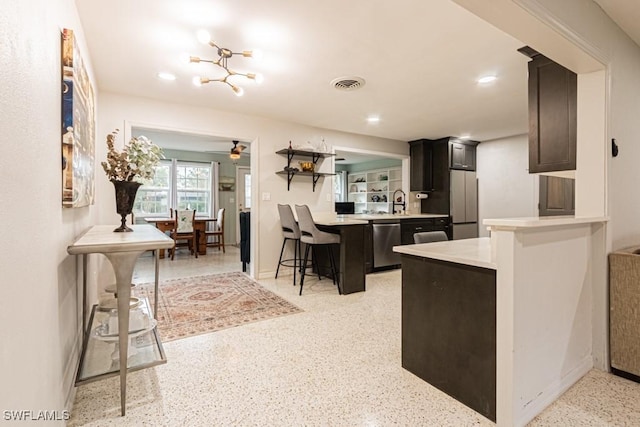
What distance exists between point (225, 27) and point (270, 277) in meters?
3.09

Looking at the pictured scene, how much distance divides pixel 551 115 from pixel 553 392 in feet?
5.88

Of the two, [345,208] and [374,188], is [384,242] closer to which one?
[345,208]

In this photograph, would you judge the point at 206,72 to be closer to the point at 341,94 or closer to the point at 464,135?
the point at 341,94

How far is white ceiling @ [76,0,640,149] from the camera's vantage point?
1.87m

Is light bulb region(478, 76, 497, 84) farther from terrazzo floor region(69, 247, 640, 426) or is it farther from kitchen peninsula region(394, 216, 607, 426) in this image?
terrazzo floor region(69, 247, 640, 426)

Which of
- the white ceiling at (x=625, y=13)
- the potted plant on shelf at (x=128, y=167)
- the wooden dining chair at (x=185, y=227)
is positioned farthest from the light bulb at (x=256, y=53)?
the wooden dining chair at (x=185, y=227)

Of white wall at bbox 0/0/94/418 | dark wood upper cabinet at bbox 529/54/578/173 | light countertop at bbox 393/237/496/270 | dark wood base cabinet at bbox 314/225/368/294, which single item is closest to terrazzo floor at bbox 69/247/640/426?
white wall at bbox 0/0/94/418

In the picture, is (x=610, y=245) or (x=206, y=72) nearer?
(x=610, y=245)

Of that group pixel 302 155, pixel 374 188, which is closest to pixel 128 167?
pixel 302 155

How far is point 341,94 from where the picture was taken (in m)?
3.28

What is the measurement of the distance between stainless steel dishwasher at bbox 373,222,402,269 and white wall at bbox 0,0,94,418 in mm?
3749

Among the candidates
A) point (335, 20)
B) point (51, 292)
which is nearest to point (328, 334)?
point (51, 292)

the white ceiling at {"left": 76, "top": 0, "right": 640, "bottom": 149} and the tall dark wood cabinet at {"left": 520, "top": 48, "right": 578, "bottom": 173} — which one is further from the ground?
the white ceiling at {"left": 76, "top": 0, "right": 640, "bottom": 149}

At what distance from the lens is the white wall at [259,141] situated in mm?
3289
